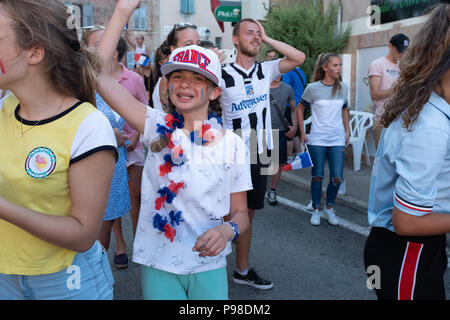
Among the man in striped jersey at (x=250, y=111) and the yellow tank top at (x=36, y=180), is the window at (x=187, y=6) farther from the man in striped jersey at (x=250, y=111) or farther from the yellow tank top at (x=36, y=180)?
the yellow tank top at (x=36, y=180)

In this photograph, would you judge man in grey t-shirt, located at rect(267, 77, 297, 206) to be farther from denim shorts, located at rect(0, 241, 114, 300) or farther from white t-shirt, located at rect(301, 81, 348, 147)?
denim shorts, located at rect(0, 241, 114, 300)

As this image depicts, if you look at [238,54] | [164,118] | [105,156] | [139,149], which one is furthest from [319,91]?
[105,156]

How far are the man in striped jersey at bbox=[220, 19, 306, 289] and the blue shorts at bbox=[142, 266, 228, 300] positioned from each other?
5.36ft

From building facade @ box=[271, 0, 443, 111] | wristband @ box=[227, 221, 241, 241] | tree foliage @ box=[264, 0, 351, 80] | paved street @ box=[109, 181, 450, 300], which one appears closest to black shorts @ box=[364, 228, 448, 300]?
wristband @ box=[227, 221, 241, 241]

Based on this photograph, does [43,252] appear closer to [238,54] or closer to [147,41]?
[238,54]

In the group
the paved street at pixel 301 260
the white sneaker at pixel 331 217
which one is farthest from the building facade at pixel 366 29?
the white sneaker at pixel 331 217

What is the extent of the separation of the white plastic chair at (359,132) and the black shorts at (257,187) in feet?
14.9

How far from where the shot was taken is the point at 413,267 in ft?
5.98

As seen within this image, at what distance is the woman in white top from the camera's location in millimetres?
5363

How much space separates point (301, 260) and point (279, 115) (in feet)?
6.13

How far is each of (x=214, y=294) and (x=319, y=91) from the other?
3.99m

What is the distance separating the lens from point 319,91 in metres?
5.57

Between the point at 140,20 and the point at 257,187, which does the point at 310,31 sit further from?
the point at 140,20
